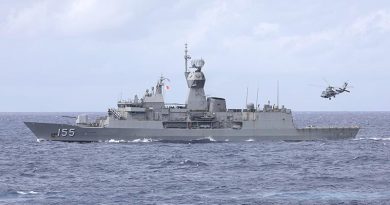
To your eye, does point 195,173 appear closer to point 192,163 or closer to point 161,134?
point 192,163

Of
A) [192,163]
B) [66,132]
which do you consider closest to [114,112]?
[66,132]

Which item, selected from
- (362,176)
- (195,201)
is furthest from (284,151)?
(195,201)

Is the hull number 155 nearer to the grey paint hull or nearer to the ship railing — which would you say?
the grey paint hull

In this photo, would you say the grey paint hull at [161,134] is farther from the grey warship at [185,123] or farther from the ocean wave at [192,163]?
the ocean wave at [192,163]

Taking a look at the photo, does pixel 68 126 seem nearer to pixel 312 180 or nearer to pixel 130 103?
pixel 130 103

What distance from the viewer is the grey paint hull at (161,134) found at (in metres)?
63.8

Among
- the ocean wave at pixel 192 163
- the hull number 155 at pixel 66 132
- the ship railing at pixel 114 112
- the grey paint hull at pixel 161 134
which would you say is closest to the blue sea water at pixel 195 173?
the ocean wave at pixel 192 163

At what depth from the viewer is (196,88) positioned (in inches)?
2687

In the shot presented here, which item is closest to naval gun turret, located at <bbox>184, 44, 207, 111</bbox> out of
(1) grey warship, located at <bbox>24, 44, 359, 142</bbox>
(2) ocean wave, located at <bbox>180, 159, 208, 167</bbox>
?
(1) grey warship, located at <bbox>24, 44, 359, 142</bbox>

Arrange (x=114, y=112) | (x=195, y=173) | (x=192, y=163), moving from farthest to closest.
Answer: (x=114, y=112), (x=192, y=163), (x=195, y=173)

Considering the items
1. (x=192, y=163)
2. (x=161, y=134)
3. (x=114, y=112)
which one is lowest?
(x=192, y=163)

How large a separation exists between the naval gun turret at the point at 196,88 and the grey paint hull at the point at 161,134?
11.5 ft

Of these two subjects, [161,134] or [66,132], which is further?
[161,134]

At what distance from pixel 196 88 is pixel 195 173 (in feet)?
83.4
